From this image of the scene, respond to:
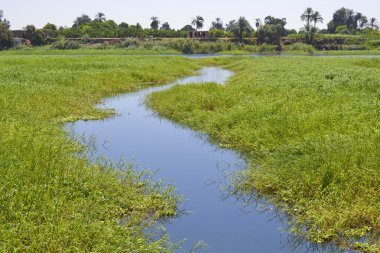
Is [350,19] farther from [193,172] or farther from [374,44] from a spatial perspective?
[193,172]

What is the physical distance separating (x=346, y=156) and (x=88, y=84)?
63.5ft

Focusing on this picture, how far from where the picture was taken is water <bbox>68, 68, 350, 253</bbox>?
297 inches

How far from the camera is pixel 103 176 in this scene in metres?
8.94

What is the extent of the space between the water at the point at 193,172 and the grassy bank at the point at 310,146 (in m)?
0.56

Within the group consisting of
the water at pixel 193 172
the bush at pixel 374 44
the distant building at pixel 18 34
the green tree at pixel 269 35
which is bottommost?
the water at pixel 193 172

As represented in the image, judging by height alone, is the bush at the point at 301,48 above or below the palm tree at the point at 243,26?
below

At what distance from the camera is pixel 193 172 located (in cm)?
1121

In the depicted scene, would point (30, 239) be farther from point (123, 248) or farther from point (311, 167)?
point (311, 167)

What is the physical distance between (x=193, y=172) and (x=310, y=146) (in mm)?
3097

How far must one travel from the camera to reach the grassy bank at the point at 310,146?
7.54 meters

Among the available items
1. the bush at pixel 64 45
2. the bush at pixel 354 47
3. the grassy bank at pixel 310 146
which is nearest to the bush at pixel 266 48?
the bush at pixel 354 47

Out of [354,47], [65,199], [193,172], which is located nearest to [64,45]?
[354,47]

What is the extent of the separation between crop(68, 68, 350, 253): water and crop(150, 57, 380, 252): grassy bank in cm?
56

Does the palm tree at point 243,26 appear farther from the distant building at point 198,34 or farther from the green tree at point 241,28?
the distant building at point 198,34
